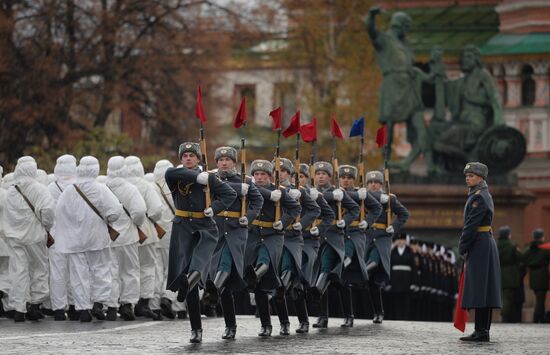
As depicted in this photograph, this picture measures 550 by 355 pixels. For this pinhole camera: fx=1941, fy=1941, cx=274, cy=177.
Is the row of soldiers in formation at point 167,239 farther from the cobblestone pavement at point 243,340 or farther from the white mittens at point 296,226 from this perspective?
the cobblestone pavement at point 243,340

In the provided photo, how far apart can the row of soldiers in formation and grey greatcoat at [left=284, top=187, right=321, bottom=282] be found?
1 centimetres

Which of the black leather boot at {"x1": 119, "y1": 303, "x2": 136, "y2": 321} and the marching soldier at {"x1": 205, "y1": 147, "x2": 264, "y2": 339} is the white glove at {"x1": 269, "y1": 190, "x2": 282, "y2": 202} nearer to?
the marching soldier at {"x1": 205, "y1": 147, "x2": 264, "y2": 339}

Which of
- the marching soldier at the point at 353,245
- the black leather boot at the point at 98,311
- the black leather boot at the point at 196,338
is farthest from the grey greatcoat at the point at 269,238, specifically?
the black leather boot at the point at 98,311

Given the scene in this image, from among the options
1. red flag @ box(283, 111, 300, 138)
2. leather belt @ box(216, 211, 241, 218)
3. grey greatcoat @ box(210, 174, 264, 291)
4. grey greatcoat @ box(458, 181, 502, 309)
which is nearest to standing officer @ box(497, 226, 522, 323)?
red flag @ box(283, 111, 300, 138)

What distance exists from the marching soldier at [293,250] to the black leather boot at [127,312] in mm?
3273

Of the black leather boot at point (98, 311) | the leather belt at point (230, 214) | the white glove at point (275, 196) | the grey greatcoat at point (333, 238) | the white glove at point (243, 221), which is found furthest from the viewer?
the black leather boot at point (98, 311)

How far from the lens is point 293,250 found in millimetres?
22703

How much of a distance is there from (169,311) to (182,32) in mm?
23292

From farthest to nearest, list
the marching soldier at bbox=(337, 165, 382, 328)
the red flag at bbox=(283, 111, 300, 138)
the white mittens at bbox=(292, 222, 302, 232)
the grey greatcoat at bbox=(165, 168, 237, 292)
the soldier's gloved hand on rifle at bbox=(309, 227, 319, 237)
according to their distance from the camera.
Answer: the marching soldier at bbox=(337, 165, 382, 328), the soldier's gloved hand on rifle at bbox=(309, 227, 319, 237), the white mittens at bbox=(292, 222, 302, 232), the red flag at bbox=(283, 111, 300, 138), the grey greatcoat at bbox=(165, 168, 237, 292)

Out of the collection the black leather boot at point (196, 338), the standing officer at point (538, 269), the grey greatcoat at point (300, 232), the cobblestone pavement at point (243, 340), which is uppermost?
the grey greatcoat at point (300, 232)

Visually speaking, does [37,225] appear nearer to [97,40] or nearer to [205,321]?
[205,321]

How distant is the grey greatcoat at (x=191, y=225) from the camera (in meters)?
20.0

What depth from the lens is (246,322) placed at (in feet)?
82.7

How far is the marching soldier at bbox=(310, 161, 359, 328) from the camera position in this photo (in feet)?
78.3
